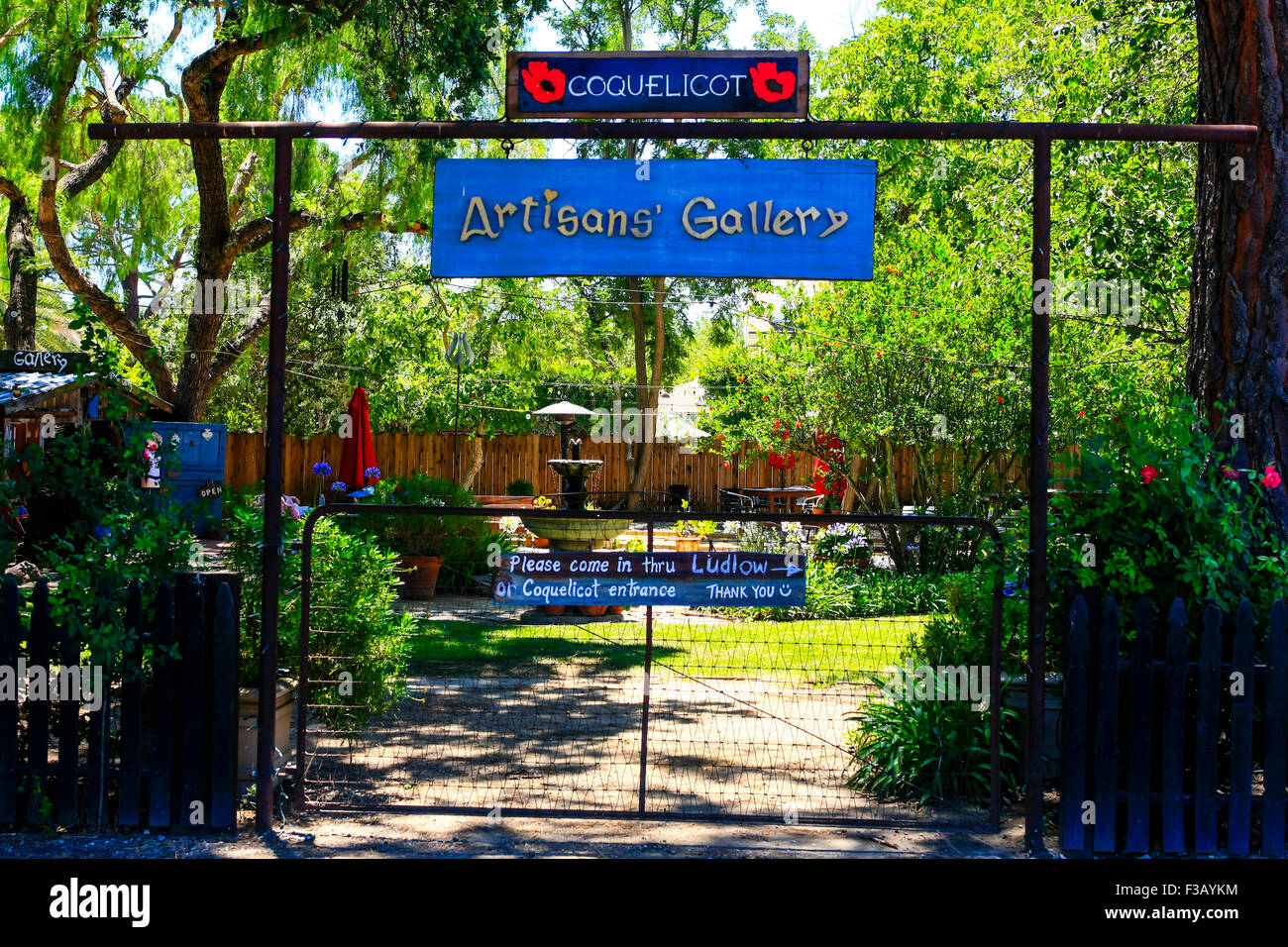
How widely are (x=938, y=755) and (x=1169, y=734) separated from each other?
1289 mm

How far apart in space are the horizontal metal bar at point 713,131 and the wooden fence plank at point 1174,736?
2124mm

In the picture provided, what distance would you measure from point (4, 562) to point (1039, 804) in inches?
188

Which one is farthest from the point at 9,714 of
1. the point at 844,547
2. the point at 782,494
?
the point at 782,494

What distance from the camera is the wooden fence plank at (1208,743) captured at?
4.90m

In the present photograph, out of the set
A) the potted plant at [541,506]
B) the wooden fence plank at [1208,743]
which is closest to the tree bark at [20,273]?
the potted plant at [541,506]

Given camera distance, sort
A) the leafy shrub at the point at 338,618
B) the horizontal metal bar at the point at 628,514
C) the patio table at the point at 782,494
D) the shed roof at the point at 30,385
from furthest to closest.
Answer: the patio table at the point at 782,494, the shed roof at the point at 30,385, the leafy shrub at the point at 338,618, the horizontal metal bar at the point at 628,514

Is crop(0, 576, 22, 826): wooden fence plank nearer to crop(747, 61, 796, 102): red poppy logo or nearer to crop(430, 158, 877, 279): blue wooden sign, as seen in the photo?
crop(430, 158, 877, 279): blue wooden sign

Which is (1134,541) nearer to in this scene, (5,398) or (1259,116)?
(1259,116)

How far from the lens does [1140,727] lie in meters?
4.91

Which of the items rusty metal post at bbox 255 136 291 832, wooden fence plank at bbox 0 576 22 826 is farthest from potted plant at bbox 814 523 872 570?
wooden fence plank at bbox 0 576 22 826

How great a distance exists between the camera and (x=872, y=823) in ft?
17.3

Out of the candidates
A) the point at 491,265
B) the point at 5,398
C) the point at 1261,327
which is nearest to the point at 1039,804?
the point at 1261,327

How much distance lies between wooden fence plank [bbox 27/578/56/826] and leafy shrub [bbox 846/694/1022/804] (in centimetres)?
401

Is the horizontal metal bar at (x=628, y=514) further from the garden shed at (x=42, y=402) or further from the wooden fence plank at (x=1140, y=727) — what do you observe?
the garden shed at (x=42, y=402)
